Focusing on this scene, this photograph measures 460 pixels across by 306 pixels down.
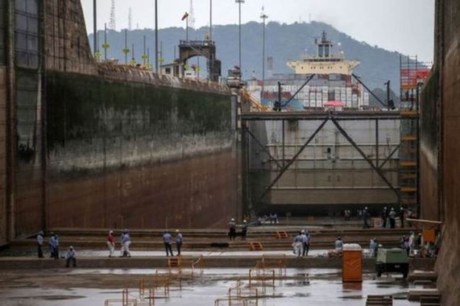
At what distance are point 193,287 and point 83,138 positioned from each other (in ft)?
72.4

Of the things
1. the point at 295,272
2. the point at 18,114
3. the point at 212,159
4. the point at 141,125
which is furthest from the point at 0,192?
the point at 212,159

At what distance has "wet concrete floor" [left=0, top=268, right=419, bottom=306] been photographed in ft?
114

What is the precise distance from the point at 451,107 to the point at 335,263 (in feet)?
19.9

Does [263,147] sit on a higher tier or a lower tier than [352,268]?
higher

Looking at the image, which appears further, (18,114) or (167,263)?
(18,114)

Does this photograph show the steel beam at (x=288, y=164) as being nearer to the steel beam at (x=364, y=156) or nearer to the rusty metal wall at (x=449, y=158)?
the steel beam at (x=364, y=156)

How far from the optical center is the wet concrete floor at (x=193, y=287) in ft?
114

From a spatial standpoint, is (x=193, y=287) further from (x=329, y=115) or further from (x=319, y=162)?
(x=319, y=162)

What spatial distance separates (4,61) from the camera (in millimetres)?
48781

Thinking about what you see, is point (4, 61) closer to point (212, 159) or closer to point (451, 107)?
point (451, 107)

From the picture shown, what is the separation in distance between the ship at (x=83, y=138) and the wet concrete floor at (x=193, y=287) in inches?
294

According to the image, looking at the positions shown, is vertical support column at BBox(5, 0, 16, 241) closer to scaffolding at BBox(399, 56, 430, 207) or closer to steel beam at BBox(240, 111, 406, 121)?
scaffolding at BBox(399, 56, 430, 207)

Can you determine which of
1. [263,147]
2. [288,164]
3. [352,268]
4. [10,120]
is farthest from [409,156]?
[352,268]

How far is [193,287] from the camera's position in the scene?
124 feet
